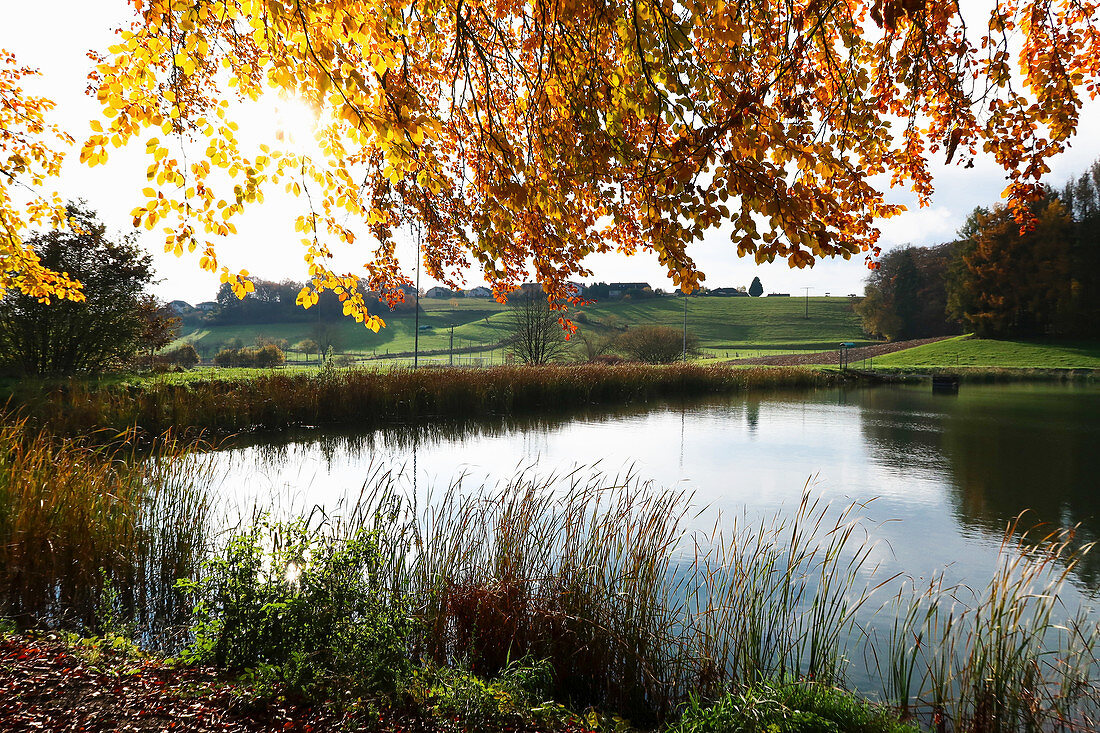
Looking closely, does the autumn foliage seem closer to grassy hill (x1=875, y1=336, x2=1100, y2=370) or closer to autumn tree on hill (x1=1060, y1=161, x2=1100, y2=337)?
grassy hill (x1=875, y1=336, x2=1100, y2=370)

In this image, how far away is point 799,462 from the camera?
11547mm

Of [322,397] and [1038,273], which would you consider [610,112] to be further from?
[1038,273]

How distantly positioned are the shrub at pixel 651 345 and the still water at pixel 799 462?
17.9m

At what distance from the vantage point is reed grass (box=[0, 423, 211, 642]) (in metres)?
4.10

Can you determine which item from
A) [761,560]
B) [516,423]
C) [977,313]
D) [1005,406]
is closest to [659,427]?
[516,423]

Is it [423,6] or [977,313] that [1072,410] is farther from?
[977,313]

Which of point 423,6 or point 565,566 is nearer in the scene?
point 423,6

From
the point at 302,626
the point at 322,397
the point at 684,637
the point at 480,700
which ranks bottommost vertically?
the point at 684,637

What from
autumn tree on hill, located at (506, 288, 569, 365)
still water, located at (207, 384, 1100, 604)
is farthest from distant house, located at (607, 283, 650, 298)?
still water, located at (207, 384, 1100, 604)

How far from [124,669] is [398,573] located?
170 centimetres

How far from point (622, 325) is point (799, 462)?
59.4 meters

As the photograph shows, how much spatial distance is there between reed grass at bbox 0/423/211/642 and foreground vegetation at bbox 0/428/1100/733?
17 mm

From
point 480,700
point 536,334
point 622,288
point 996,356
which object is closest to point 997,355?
point 996,356

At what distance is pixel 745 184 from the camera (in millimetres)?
2834
